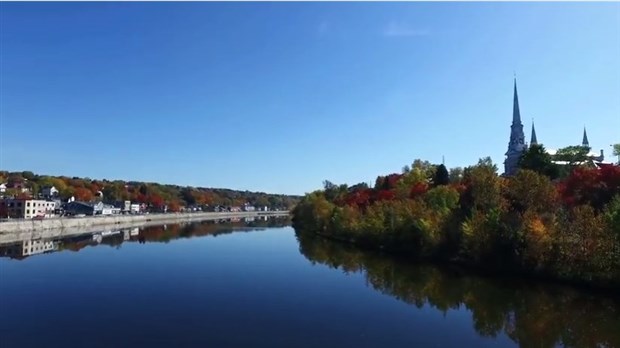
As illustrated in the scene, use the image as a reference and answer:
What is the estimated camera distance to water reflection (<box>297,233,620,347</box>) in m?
17.9

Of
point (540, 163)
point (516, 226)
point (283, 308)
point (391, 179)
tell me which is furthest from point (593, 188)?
point (391, 179)

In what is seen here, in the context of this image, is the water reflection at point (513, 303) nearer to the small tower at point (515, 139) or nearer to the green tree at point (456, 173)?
the green tree at point (456, 173)

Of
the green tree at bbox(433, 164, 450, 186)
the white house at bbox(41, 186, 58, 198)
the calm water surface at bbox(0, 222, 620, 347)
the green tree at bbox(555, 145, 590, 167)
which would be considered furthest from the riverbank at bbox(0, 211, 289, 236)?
the green tree at bbox(555, 145, 590, 167)

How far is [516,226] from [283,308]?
1611cm

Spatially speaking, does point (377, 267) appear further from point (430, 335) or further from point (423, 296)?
point (430, 335)

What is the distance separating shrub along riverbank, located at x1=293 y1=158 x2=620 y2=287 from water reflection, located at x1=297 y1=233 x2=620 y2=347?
1.81 meters

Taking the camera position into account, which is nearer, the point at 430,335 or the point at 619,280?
the point at 430,335

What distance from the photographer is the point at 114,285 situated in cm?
2677

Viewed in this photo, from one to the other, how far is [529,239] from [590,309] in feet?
25.7

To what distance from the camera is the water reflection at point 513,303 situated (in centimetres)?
1794

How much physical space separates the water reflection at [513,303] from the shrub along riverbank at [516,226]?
5.93ft

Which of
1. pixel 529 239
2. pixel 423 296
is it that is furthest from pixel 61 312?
pixel 529 239

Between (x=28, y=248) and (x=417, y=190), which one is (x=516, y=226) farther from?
(x=28, y=248)

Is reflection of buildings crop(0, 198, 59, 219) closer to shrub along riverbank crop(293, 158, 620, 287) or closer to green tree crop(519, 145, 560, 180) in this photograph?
shrub along riverbank crop(293, 158, 620, 287)
